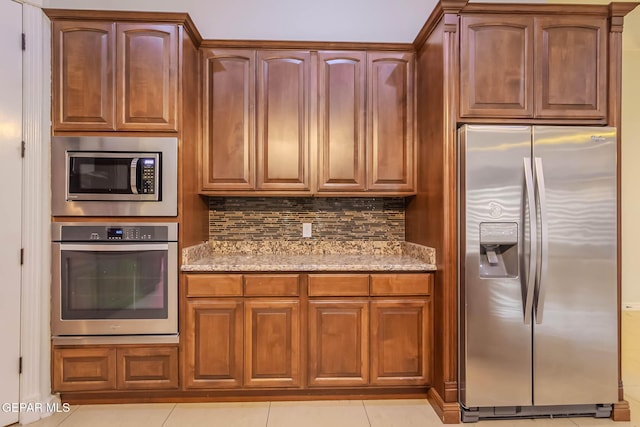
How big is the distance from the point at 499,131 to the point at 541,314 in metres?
1.08

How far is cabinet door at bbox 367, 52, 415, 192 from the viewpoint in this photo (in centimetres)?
273

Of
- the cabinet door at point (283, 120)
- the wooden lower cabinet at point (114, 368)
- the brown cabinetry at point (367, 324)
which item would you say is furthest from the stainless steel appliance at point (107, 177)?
the brown cabinetry at point (367, 324)

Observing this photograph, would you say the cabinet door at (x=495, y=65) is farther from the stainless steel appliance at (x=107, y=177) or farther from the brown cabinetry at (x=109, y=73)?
the stainless steel appliance at (x=107, y=177)

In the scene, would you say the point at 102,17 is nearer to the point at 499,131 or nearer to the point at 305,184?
the point at 305,184

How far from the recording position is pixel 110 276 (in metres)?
2.31

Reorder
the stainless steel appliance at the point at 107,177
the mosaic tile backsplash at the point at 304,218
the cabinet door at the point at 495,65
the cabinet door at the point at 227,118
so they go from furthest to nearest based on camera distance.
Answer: the mosaic tile backsplash at the point at 304,218 < the cabinet door at the point at 227,118 < the stainless steel appliance at the point at 107,177 < the cabinet door at the point at 495,65

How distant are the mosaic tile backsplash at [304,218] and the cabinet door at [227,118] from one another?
15.1 inches

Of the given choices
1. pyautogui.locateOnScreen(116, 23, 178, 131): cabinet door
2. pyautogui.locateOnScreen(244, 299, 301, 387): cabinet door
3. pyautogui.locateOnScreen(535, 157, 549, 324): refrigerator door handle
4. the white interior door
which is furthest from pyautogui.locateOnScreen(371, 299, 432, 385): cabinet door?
the white interior door

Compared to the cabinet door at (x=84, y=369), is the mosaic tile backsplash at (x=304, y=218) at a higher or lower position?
higher

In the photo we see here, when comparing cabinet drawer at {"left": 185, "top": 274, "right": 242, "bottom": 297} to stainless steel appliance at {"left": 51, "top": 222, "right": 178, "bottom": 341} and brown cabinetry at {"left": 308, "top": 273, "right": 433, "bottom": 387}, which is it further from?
brown cabinetry at {"left": 308, "top": 273, "right": 433, "bottom": 387}

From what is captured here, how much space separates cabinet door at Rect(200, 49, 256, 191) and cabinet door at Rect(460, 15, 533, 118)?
4.76 ft

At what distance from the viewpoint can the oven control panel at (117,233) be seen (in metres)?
2.30

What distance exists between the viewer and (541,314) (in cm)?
215

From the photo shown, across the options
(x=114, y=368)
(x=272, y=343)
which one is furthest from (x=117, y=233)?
(x=272, y=343)
